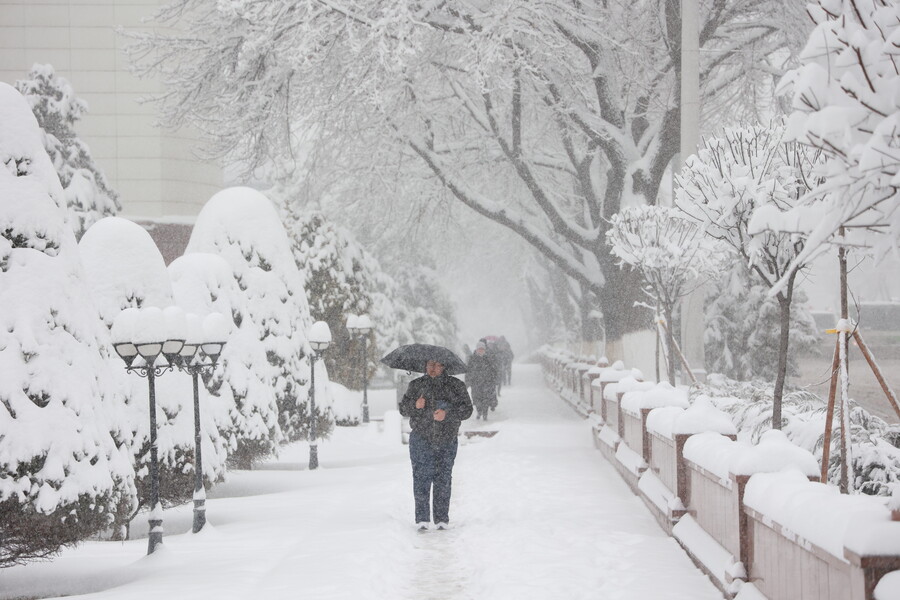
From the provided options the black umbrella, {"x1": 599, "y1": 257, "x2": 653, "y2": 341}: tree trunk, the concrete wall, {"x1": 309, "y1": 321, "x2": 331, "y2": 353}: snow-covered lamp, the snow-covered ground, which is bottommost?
the snow-covered ground

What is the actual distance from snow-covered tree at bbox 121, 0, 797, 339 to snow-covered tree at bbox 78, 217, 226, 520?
23.1ft

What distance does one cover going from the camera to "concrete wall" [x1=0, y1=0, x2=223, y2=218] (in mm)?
43094

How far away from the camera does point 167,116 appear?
22.7 metres

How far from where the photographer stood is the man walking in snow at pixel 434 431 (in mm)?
10594

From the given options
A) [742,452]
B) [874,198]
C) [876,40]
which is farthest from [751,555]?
[876,40]

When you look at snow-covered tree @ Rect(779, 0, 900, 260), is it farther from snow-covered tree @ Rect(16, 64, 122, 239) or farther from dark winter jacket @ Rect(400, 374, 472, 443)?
snow-covered tree @ Rect(16, 64, 122, 239)

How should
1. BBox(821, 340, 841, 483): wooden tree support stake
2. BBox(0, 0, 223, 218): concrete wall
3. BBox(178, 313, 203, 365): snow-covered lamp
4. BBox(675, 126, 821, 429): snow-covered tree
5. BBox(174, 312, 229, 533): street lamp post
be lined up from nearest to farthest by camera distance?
BBox(821, 340, 841, 483): wooden tree support stake < BBox(675, 126, 821, 429): snow-covered tree < BBox(178, 313, 203, 365): snow-covered lamp < BBox(174, 312, 229, 533): street lamp post < BBox(0, 0, 223, 218): concrete wall

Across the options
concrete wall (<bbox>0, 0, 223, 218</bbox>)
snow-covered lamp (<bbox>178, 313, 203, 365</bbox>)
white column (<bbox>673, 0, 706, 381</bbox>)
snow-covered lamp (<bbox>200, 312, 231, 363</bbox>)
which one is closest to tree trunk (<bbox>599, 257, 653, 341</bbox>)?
white column (<bbox>673, 0, 706, 381</bbox>)

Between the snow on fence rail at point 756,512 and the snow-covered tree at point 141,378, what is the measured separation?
580cm

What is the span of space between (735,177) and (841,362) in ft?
8.69

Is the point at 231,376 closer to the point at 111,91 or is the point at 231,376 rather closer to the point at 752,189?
the point at 752,189

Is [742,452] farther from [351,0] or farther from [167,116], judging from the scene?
[167,116]

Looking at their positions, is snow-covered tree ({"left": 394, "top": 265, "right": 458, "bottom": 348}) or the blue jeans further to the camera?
snow-covered tree ({"left": 394, "top": 265, "right": 458, "bottom": 348})

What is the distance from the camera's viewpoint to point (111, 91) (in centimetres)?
4397
